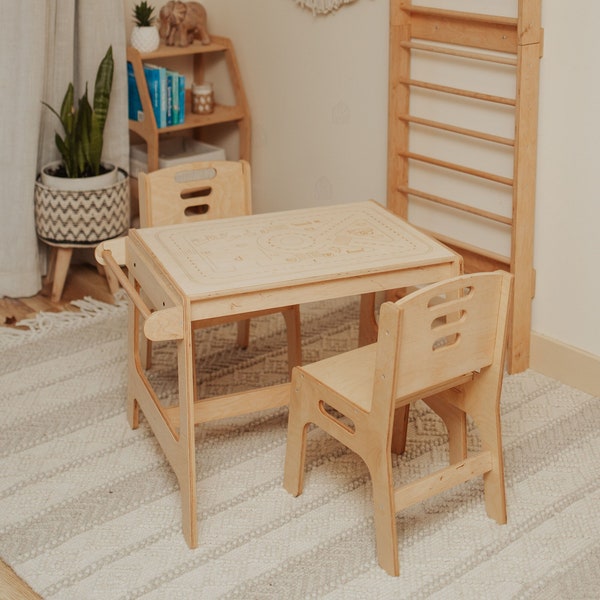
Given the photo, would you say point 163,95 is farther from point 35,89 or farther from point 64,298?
point 64,298

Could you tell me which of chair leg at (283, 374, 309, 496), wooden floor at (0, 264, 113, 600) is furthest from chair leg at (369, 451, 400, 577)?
wooden floor at (0, 264, 113, 600)

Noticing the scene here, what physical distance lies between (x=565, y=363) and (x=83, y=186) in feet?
5.49

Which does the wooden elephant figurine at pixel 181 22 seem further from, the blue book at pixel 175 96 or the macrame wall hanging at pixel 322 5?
the macrame wall hanging at pixel 322 5

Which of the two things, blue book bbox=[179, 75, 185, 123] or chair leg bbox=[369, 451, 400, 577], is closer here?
chair leg bbox=[369, 451, 400, 577]

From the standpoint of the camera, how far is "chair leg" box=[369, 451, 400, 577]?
1967mm

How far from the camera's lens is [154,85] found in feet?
11.7

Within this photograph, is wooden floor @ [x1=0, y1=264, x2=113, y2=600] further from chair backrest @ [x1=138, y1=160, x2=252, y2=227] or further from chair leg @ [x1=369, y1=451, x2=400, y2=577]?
chair leg @ [x1=369, y1=451, x2=400, y2=577]

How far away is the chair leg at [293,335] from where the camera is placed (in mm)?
2652

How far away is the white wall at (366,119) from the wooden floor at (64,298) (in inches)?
29.2

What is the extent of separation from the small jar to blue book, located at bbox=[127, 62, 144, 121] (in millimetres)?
237

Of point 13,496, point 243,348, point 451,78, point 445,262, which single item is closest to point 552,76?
point 451,78

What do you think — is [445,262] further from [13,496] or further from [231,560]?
[13,496]

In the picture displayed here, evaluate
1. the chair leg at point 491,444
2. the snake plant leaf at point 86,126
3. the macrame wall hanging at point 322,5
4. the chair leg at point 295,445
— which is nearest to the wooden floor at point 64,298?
the snake plant leaf at point 86,126

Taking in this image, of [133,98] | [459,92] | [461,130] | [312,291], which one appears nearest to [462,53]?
[459,92]
